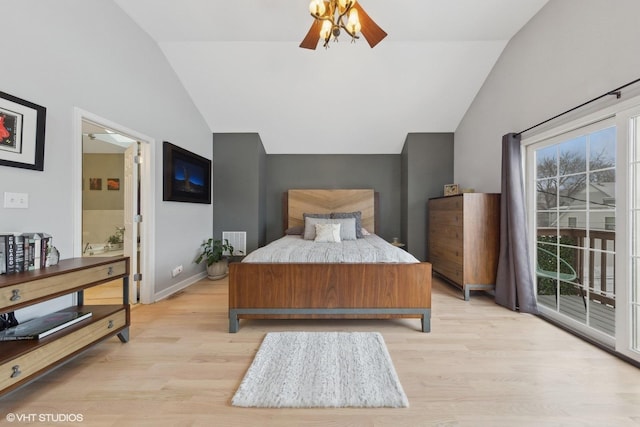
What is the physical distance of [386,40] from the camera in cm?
283

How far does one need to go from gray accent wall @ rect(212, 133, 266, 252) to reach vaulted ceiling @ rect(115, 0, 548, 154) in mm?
241

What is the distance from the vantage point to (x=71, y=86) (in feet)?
6.35

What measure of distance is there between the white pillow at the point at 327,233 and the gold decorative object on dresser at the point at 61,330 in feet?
6.67

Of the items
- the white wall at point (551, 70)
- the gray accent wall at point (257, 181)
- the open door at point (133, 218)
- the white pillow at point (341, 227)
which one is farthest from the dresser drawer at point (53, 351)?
the white wall at point (551, 70)

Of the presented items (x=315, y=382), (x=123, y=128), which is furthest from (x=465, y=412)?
(x=123, y=128)

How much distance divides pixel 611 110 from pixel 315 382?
2.69 meters

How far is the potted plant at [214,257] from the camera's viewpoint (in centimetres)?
366

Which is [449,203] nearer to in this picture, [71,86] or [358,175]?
[358,175]

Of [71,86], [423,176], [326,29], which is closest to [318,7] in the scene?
[326,29]

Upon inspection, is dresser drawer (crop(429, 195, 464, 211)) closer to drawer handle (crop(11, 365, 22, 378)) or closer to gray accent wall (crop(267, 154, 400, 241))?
gray accent wall (crop(267, 154, 400, 241))

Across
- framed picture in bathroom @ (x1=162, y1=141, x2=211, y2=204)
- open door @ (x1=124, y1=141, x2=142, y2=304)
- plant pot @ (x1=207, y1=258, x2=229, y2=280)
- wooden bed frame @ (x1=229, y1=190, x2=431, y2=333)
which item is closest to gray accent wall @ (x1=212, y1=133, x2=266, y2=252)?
framed picture in bathroom @ (x1=162, y1=141, x2=211, y2=204)

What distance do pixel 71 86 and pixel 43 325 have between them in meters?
1.70

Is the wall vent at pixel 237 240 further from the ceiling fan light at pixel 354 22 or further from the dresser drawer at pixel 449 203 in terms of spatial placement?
the ceiling fan light at pixel 354 22

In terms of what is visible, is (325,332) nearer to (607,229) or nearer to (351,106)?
(607,229)
